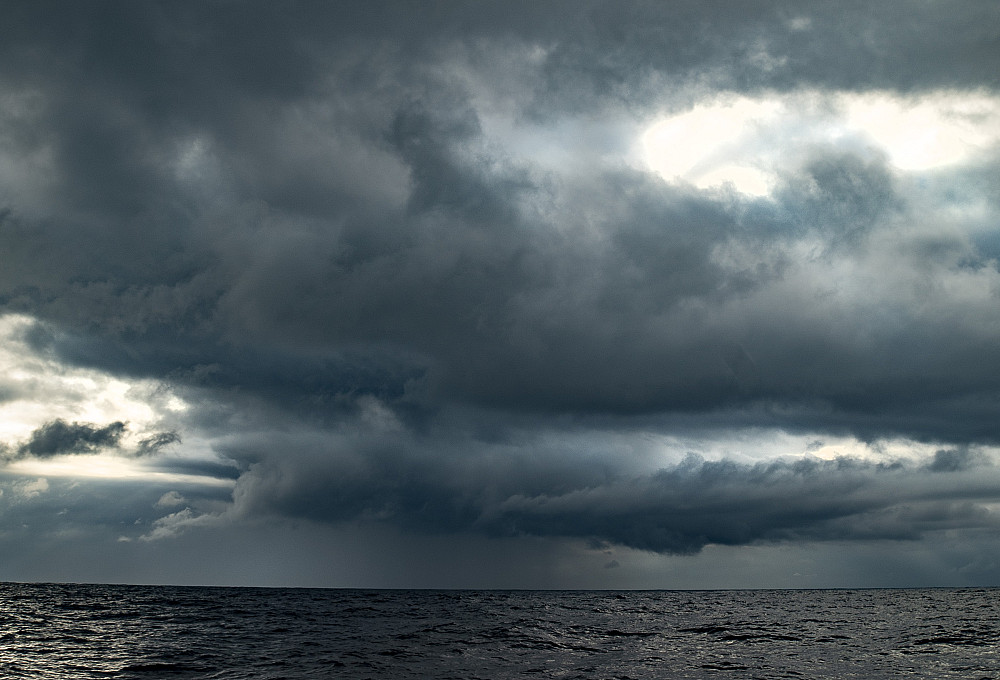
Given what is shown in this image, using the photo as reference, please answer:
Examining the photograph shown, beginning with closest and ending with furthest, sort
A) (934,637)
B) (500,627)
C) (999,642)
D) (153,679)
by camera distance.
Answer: (153,679) < (999,642) < (934,637) < (500,627)

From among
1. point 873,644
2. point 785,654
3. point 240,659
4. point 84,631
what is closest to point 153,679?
point 240,659

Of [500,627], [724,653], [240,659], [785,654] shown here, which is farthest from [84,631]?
[785,654]

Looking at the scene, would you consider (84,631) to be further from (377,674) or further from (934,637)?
(934,637)

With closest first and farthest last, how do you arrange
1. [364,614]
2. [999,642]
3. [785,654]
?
[785,654]
[999,642]
[364,614]

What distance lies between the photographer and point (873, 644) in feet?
161

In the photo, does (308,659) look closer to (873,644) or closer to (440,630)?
(440,630)

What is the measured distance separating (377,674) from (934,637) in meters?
45.2

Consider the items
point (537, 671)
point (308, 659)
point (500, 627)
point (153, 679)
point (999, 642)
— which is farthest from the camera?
point (500, 627)

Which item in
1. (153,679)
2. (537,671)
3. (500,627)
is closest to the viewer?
(153,679)

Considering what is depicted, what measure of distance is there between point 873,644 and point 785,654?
1083cm

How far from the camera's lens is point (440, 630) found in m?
59.5

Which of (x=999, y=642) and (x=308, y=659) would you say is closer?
(x=308, y=659)

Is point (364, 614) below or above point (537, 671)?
below

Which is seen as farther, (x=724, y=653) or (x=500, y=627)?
(x=500, y=627)
